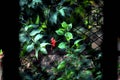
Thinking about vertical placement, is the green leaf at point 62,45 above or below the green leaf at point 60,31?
below

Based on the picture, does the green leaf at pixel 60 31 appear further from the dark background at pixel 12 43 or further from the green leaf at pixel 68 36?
the dark background at pixel 12 43

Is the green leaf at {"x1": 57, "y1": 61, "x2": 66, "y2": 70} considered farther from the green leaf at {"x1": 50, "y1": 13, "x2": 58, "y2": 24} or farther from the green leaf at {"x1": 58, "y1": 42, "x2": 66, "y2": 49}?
→ the green leaf at {"x1": 50, "y1": 13, "x2": 58, "y2": 24}

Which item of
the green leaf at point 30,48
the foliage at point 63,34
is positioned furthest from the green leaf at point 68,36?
the green leaf at point 30,48

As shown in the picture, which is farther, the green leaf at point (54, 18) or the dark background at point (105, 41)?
the green leaf at point (54, 18)

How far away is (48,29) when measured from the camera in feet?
7.54

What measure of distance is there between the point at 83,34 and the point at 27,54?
1.64 ft

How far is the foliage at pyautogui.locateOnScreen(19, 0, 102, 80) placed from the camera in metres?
2.13

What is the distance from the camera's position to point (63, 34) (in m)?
2.20

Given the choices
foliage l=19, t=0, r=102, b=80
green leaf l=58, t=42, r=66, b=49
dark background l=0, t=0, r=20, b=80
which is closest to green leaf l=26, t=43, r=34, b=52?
foliage l=19, t=0, r=102, b=80

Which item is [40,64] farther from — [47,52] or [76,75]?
[76,75]

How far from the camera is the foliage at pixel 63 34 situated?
213 centimetres

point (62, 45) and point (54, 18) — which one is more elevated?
point (54, 18)

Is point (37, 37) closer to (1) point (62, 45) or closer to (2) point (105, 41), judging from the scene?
(1) point (62, 45)

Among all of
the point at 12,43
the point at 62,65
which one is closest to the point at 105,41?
the point at 12,43
